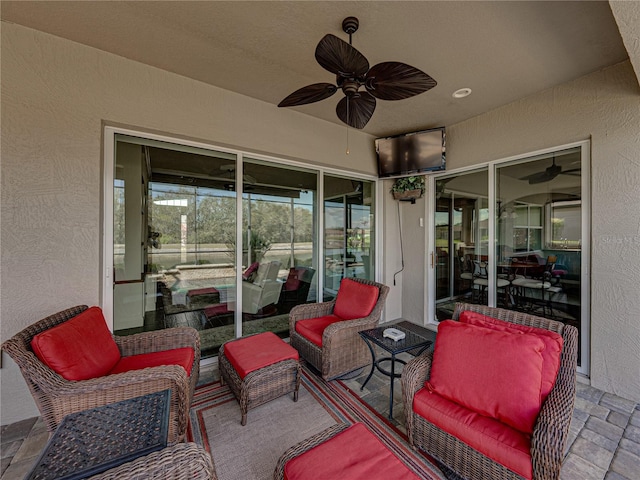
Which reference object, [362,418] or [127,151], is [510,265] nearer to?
[362,418]

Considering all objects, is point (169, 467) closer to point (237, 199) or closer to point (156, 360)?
point (156, 360)

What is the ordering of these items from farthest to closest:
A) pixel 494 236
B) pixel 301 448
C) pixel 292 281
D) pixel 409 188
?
pixel 409 188 → pixel 292 281 → pixel 494 236 → pixel 301 448

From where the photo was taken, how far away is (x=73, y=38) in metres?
2.29

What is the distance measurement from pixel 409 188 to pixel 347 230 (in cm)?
118

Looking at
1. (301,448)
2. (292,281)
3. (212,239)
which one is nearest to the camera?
(301,448)

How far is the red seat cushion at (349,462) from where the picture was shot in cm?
114

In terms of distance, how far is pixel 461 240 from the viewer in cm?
412

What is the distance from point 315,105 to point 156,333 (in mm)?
3048

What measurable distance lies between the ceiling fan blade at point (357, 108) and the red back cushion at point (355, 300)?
1740 mm

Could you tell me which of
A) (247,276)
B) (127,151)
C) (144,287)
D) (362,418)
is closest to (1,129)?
(127,151)

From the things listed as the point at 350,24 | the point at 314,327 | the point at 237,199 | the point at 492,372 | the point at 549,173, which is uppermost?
the point at 350,24

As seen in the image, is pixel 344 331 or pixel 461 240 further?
pixel 461 240

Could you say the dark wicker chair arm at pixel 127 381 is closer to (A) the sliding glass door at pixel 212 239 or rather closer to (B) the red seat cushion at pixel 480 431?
(A) the sliding glass door at pixel 212 239

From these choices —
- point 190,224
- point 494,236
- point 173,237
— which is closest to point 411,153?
point 494,236
